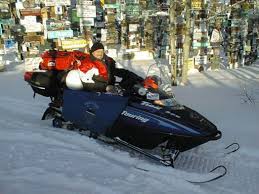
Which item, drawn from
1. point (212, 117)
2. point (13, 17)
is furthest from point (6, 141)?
point (13, 17)

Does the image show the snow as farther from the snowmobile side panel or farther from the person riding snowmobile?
the person riding snowmobile

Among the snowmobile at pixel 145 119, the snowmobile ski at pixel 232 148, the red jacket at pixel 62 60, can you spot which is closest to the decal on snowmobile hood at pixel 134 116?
the snowmobile at pixel 145 119

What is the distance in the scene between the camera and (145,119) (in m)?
4.88

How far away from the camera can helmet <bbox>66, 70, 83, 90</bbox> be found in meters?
5.78

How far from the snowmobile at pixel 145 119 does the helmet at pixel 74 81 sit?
4.4 inches

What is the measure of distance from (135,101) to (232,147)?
1872mm

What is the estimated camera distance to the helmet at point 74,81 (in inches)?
227

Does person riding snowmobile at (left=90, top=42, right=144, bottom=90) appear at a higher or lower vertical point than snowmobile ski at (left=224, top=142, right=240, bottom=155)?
higher

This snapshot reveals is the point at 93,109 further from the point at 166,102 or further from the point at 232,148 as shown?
the point at 232,148

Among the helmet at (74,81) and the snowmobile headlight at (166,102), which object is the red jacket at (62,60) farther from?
the snowmobile headlight at (166,102)

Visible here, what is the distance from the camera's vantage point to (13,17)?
20.4m

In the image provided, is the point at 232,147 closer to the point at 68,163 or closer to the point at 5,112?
the point at 68,163

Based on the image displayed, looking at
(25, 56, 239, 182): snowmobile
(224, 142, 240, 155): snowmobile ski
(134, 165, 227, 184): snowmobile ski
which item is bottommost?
(224, 142, 240, 155): snowmobile ski

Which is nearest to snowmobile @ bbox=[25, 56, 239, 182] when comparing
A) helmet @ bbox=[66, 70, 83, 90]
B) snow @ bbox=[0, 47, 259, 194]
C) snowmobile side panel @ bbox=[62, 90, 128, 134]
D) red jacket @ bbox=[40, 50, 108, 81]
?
snowmobile side panel @ bbox=[62, 90, 128, 134]
